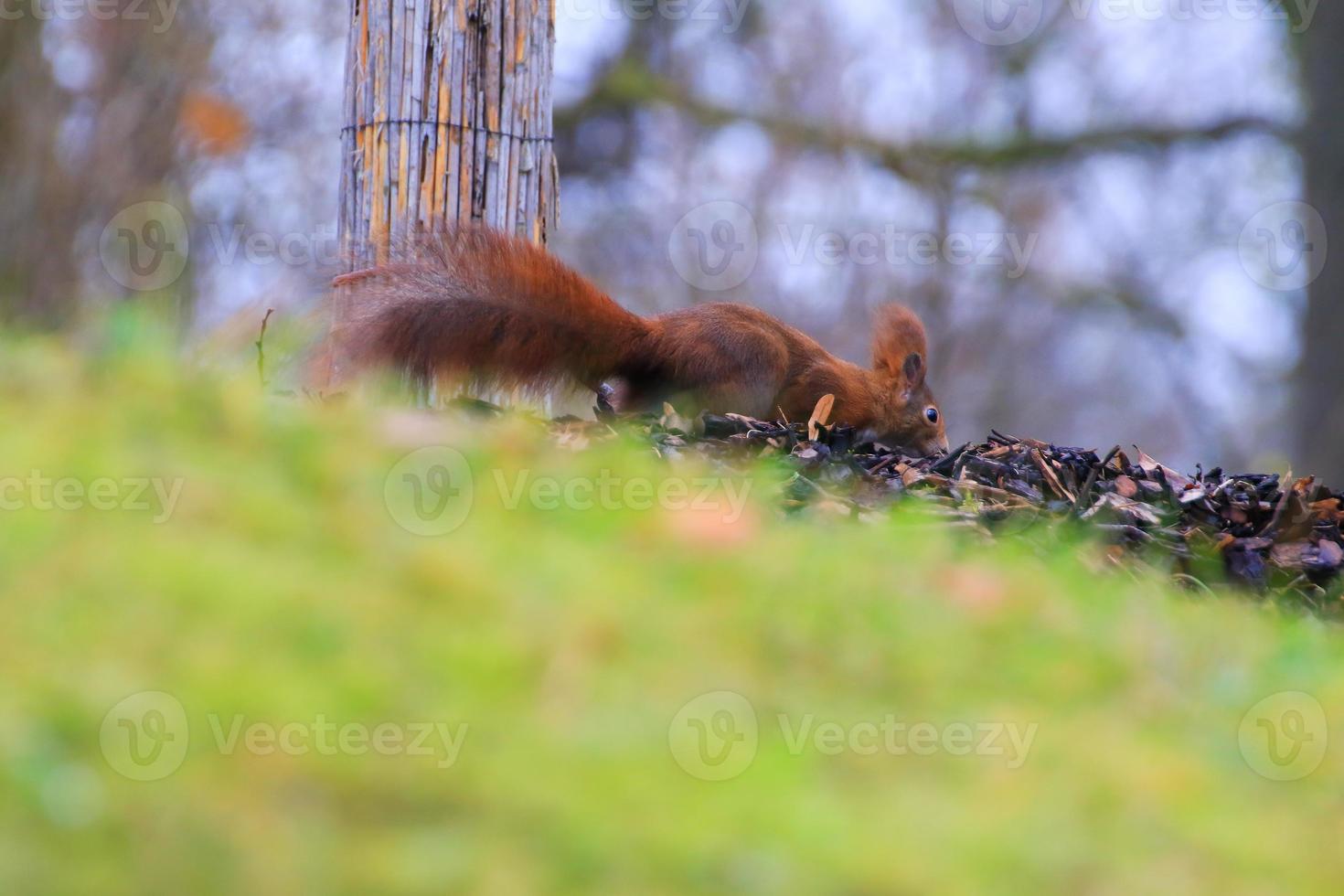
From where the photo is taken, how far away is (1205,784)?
2.55 m

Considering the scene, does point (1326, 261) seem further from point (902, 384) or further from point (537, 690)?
point (537, 690)

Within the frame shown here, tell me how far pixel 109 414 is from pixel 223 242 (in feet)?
25.5

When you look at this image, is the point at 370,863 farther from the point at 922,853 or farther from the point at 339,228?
the point at 339,228

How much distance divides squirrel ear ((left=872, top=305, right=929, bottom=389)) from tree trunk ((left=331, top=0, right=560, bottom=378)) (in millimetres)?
2480

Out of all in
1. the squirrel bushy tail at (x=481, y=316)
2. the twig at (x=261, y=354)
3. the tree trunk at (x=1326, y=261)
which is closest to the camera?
the twig at (x=261, y=354)

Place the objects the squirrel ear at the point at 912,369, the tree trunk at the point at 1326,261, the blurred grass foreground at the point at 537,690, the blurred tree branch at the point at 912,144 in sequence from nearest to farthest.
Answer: the blurred grass foreground at the point at 537,690, the squirrel ear at the point at 912,369, the tree trunk at the point at 1326,261, the blurred tree branch at the point at 912,144

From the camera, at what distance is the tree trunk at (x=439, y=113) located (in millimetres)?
5293

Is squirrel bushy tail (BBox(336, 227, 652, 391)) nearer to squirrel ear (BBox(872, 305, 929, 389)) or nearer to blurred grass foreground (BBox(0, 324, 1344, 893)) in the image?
blurred grass foreground (BBox(0, 324, 1344, 893))

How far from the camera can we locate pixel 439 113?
5281 mm

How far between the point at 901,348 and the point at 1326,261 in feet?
19.7

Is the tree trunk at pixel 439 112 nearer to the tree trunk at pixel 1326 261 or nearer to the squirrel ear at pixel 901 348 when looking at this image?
the squirrel ear at pixel 901 348

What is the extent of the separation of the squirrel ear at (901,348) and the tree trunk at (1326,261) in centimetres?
556

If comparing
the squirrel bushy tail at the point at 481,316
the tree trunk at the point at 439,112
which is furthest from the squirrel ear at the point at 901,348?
the tree trunk at the point at 439,112

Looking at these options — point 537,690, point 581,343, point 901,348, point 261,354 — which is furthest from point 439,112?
point 537,690
